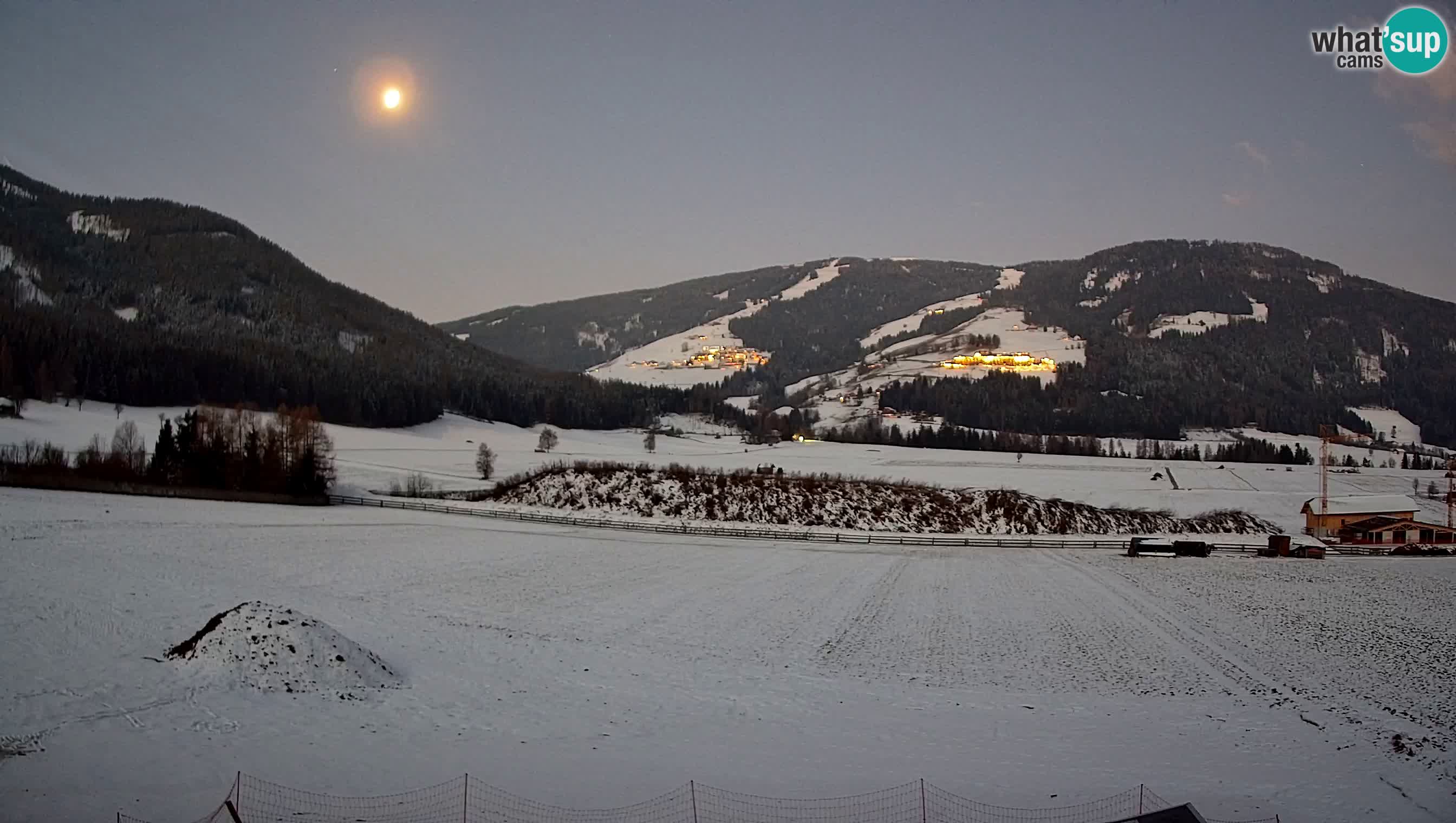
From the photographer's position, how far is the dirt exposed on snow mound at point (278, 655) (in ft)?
54.2

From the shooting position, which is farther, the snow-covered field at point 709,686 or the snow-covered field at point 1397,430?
the snow-covered field at point 1397,430

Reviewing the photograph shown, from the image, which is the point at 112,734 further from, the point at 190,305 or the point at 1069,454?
the point at 190,305

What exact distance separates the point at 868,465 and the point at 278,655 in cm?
8501

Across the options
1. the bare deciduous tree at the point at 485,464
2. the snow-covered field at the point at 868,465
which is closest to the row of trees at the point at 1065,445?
the snow-covered field at the point at 868,465

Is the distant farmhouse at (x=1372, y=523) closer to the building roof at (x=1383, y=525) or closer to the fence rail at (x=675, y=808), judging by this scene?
the building roof at (x=1383, y=525)

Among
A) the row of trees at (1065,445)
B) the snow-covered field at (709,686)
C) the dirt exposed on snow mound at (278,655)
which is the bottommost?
the snow-covered field at (709,686)

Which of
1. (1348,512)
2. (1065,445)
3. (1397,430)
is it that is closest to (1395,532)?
(1348,512)

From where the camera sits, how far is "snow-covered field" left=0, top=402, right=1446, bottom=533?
77.2 meters

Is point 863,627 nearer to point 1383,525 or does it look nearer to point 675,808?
→ point 675,808

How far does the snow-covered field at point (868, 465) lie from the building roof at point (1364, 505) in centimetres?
283

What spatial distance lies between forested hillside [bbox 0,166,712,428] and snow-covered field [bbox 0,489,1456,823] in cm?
7790

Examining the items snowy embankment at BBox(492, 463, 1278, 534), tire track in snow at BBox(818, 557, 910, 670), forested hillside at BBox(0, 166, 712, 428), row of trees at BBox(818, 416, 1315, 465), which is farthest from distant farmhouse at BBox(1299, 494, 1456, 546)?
forested hillside at BBox(0, 166, 712, 428)

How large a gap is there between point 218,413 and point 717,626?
58.1m

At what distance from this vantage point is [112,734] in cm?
1332
